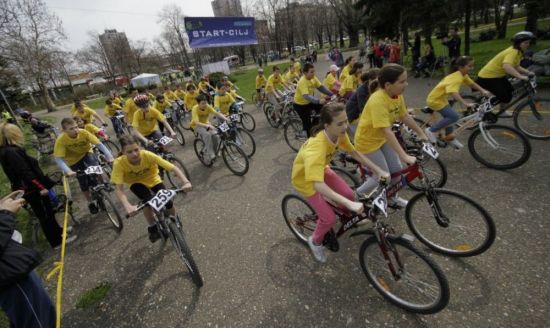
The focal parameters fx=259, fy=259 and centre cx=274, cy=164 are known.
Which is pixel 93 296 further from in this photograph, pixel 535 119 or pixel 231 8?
pixel 231 8

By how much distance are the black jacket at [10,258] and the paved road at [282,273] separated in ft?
4.46

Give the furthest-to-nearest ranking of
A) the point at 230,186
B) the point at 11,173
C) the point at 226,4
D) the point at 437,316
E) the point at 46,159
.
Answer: the point at 226,4 → the point at 46,159 → the point at 230,186 → the point at 11,173 → the point at 437,316

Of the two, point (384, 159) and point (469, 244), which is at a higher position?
point (384, 159)

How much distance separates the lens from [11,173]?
4039 mm

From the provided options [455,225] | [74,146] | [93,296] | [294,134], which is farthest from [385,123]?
[74,146]

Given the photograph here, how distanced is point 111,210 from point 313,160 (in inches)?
188

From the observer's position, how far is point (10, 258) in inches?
88.8

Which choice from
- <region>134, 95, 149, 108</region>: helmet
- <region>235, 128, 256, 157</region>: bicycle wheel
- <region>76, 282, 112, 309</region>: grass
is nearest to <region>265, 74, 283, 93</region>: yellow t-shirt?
<region>235, 128, 256, 157</region>: bicycle wheel

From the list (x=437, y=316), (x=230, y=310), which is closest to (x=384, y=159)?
(x=437, y=316)

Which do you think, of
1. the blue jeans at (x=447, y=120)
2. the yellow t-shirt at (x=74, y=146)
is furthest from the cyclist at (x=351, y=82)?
the yellow t-shirt at (x=74, y=146)

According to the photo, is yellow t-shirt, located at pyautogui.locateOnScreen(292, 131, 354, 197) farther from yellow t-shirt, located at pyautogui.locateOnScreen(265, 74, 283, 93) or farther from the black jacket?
yellow t-shirt, located at pyautogui.locateOnScreen(265, 74, 283, 93)

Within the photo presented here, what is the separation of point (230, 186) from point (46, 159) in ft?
31.8

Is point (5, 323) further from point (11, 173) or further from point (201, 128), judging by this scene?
point (201, 128)

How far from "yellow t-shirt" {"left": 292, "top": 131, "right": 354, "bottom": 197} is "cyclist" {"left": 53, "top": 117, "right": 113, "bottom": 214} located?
13.4 ft
